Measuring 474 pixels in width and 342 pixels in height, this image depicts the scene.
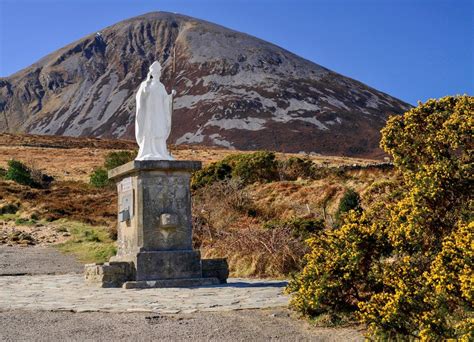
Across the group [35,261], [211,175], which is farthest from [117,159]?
[35,261]

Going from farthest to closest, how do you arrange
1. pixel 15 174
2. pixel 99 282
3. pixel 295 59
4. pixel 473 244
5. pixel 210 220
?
pixel 295 59 → pixel 15 174 → pixel 210 220 → pixel 99 282 → pixel 473 244

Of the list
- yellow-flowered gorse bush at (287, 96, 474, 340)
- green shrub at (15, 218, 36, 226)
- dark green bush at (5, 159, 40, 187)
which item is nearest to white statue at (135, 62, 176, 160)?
yellow-flowered gorse bush at (287, 96, 474, 340)

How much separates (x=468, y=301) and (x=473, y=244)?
497 mm

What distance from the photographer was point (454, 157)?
6.90 metres

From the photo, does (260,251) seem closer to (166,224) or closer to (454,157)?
(166,224)

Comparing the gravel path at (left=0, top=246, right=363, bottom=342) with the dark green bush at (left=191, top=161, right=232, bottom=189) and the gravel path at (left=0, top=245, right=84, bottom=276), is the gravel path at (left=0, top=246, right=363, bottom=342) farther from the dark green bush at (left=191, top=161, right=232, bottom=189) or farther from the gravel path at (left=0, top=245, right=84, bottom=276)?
the dark green bush at (left=191, top=161, right=232, bottom=189)

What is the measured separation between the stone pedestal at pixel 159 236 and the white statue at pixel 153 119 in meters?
0.39

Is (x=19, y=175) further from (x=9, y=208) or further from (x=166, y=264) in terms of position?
(x=166, y=264)

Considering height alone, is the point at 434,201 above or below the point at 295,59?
below

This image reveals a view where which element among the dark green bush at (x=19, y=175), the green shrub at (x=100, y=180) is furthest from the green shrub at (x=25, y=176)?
the green shrub at (x=100, y=180)

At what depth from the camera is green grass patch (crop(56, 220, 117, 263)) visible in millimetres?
19531

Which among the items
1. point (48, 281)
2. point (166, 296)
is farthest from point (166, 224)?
point (48, 281)

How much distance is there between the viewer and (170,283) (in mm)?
10922

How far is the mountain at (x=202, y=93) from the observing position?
106500 millimetres
